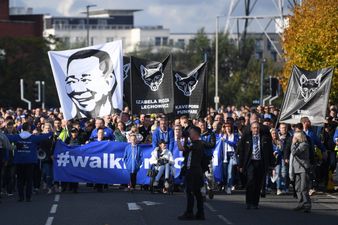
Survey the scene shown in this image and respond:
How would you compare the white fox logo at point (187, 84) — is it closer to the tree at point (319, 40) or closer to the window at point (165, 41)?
the tree at point (319, 40)

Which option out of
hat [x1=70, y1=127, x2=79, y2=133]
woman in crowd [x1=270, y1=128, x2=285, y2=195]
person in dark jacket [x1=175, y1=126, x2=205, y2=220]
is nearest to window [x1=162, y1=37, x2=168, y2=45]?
hat [x1=70, y1=127, x2=79, y2=133]

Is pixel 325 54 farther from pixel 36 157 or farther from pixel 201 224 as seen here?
pixel 201 224

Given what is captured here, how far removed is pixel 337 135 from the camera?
26.0m

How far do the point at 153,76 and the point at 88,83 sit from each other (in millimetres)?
1822

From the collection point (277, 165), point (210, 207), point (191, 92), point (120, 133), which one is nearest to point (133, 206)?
point (210, 207)

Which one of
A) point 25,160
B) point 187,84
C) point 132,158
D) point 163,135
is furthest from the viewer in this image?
point 187,84

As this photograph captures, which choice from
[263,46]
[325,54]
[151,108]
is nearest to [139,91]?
[151,108]

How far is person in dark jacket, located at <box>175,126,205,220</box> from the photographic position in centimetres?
1917

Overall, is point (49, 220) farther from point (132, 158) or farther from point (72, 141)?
point (72, 141)

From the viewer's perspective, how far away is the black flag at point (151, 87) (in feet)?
88.5

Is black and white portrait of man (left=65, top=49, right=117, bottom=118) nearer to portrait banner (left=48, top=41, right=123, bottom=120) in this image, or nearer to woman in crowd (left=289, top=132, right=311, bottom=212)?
portrait banner (left=48, top=41, right=123, bottom=120)

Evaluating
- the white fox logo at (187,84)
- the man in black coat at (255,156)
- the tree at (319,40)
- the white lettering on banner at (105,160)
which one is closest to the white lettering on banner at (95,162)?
the white lettering on banner at (105,160)

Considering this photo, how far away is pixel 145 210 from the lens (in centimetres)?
2108

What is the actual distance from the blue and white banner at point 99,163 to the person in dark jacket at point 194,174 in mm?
6842
